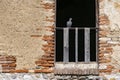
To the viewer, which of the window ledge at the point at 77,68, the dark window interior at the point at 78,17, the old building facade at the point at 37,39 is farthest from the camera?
the dark window interior at the point at 78,17

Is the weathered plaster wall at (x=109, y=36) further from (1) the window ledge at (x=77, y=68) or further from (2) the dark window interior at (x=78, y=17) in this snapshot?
(2) the dark window interior at (x=78, y=17)

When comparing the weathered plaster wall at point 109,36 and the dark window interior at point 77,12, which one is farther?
the dark window interior at point 77,12

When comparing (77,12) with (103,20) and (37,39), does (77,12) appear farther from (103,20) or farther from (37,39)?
(37,39)

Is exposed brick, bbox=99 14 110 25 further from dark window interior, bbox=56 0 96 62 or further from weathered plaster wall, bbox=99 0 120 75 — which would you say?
dark window interior, bbox=56 0 96 62

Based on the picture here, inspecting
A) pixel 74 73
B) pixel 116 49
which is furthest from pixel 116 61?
pixel 74 73

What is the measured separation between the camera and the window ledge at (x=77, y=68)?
7.91 m

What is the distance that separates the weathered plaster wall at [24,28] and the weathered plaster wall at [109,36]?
1194mm

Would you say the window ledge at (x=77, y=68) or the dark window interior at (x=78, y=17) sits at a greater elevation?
the dark window interior at (x=78, y=17)

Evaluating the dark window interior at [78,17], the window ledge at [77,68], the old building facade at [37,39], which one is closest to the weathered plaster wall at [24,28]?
the old building facade at [37,39]

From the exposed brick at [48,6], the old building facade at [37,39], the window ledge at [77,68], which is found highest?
the exposed brick at [48,6]

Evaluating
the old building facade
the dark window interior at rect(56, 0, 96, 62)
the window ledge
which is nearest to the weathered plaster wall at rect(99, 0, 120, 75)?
the old building facade

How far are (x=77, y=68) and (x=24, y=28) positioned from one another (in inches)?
59.9

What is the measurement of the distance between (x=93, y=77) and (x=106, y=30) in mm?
1130

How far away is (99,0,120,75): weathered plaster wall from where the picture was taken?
7.95 metres
